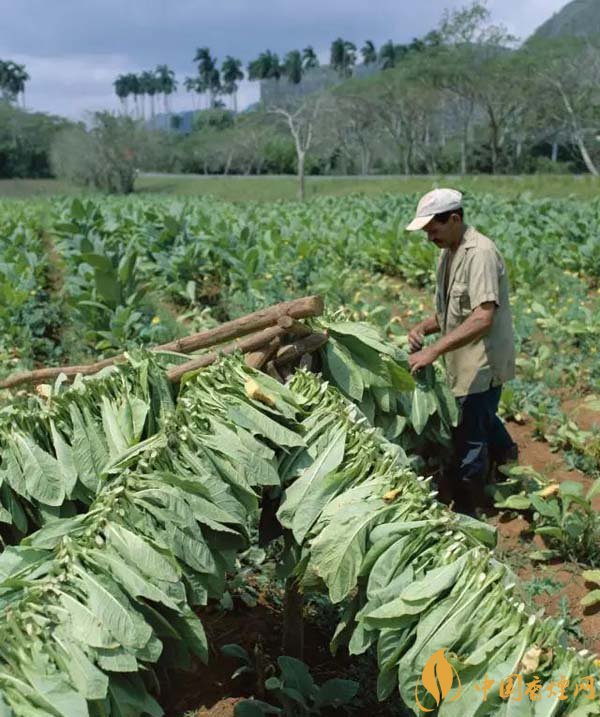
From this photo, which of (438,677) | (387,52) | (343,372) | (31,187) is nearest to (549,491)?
(343,372)

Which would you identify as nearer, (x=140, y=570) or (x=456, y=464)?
(x=140, y=570)

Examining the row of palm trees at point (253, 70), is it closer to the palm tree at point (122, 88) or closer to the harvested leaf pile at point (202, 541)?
the palm tree at point (122, 88)

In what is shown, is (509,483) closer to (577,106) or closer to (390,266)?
(390,266)

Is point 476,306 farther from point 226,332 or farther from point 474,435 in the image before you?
point 226,332

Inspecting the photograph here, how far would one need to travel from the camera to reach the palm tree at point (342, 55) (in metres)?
106

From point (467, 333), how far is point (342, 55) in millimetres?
112336

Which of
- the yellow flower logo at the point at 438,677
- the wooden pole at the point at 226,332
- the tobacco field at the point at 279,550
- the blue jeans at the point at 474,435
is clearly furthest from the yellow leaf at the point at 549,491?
the yellow flower logo at the point at 438,677

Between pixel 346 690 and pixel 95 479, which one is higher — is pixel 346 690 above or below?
below

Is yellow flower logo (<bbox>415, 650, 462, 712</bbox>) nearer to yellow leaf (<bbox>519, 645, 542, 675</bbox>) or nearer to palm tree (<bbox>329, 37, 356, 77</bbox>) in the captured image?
yellow leaf (<bbox>519, 645, 542, 675</bbox>)

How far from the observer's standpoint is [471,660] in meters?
A: 1.77

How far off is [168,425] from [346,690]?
43.8 inches

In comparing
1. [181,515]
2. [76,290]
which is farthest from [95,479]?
[76,290]

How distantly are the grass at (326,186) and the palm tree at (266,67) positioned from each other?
2169 inches

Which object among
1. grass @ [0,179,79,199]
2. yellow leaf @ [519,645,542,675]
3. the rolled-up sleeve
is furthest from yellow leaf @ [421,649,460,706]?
grass @ [0,179,79,199]
